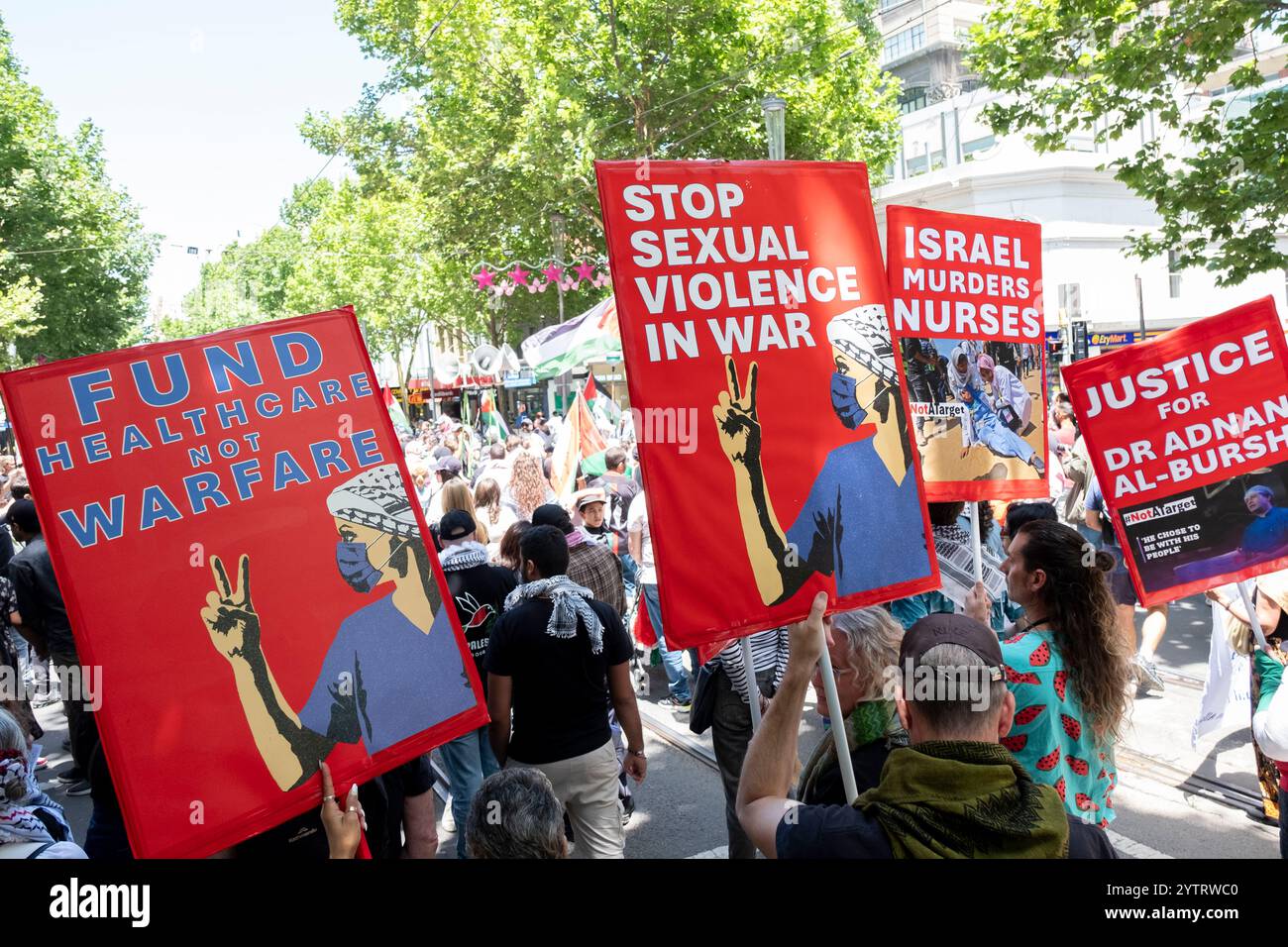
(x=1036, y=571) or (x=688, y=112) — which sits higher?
(x=688, y=112)

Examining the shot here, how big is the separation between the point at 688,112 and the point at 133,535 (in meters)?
23.7

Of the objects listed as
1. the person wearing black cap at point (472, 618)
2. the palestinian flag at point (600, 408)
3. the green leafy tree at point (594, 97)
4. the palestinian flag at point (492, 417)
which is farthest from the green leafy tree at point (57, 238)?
the person wearing black cap at point (472, 618)

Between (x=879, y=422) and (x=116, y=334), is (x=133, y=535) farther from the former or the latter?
(x=116, y=334)

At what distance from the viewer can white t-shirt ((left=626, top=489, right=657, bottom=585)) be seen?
7.32 meters

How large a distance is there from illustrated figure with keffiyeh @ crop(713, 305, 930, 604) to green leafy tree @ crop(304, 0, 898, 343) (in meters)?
20.6

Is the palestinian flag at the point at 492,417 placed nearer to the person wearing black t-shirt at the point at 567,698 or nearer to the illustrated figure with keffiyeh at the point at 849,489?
the person wearing black t-shirt at the point at 567,698

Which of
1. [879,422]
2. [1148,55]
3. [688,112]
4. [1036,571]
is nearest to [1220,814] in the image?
[1036,571]

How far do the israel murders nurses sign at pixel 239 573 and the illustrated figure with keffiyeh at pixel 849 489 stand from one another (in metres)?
0.90

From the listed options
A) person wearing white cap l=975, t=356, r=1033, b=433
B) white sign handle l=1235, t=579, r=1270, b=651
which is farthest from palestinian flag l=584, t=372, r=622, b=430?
A: white sign handle l=1235, t=579, r=1270, b=651

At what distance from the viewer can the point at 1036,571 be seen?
337 cm
